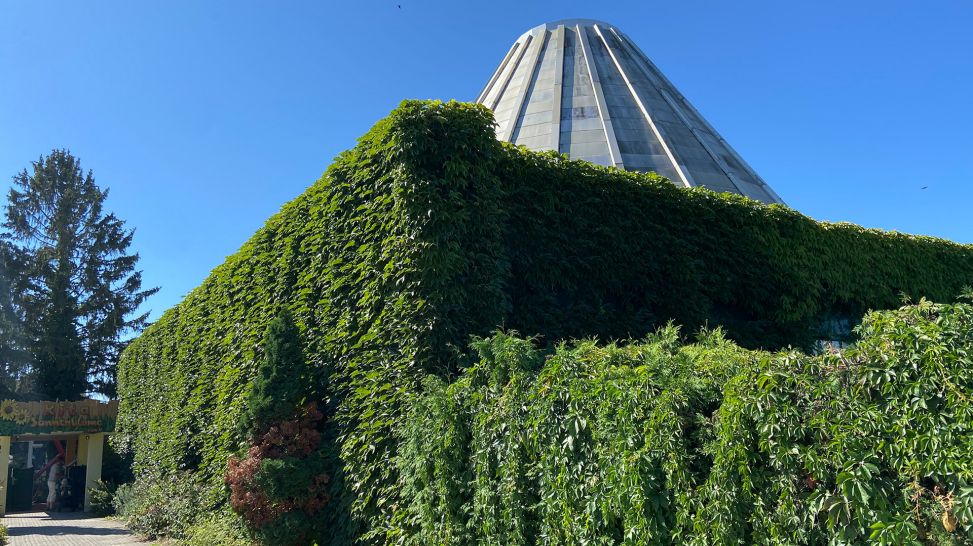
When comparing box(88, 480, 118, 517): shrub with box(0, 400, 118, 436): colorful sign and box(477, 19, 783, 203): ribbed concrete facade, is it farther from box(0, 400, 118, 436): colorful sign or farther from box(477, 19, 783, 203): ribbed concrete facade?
box(477, 19, 783, 203): ribbed concrete facade

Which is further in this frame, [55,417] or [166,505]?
[55,417]

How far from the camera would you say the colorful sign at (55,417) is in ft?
72.6

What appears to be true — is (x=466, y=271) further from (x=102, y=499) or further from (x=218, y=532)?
(x=102, y=499)

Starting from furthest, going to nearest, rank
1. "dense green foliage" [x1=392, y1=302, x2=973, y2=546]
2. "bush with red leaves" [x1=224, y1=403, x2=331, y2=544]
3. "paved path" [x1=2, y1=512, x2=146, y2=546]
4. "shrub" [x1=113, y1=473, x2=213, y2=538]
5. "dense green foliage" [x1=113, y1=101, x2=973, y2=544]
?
"paved path" [x1=2, y1=512, x2=146, y2=546] → "shrub" [x1=113, y1=473, x2=213, y2=538] → "bush with red leaves" [x1=224, y1=403, x2=331, y2=544] → "dense green foliage" [x1=113, y1=101, x2=973, y2=544] → "dense green foliage" [x1=392, y1=302, x2=973, y2=546]

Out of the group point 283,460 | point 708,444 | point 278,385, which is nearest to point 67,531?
point 278,385

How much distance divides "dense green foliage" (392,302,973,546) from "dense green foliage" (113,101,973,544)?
1.21m

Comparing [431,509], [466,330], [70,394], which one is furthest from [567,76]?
[70,394]

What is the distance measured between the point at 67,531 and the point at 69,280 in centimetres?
2471

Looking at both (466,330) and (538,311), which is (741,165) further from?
(466,330)

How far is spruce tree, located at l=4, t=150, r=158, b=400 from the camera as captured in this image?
3434 centimetres

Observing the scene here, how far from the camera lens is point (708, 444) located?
4.52 metres

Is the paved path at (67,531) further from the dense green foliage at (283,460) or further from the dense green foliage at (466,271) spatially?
the dense green foliage at (283,460)

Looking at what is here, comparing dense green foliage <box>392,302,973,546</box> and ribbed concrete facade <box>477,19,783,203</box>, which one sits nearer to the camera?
dense green foliage <box>392,302,973,546</box>

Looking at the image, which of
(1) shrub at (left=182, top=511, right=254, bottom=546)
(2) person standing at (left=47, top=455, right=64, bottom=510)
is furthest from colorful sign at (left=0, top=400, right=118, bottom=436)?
(1) shrub at (left=182, top=511, right=254, bottom=546)
